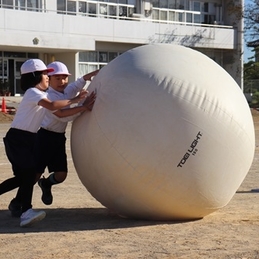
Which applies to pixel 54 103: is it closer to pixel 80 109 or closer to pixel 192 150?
pixel 80 109

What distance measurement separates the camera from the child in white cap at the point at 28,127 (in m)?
→ 7.46

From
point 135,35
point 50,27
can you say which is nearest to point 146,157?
point 50,27

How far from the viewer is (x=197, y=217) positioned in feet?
25.3

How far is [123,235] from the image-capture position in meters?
6.93

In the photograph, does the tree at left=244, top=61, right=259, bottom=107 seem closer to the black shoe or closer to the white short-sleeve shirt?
the black shoe

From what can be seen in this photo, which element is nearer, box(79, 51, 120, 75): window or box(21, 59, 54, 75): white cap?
box(21, 59, 54, 75): white cap

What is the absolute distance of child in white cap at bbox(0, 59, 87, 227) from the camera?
24.5 ft

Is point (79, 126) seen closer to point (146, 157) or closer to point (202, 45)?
point (146, 157)

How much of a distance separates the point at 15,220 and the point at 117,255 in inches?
89.4

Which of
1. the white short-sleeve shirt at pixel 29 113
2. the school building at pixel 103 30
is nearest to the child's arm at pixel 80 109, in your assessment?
the white short-sleeve shirt at pixel 29 113

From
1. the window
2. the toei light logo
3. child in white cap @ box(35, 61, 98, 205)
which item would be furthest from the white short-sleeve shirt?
the window

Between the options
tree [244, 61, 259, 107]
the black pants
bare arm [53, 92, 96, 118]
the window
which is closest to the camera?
bare arm [53, 92, 96, 118]

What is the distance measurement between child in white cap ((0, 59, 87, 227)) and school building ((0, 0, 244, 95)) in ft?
100

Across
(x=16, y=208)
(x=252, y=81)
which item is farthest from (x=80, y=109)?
(x=252, y=81)
